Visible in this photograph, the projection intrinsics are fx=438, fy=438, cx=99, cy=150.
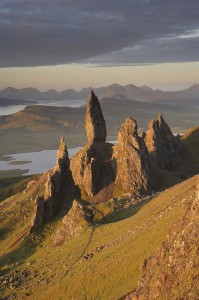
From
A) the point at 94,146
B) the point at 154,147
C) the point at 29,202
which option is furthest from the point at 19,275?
the point at 154,147

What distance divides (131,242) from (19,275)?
2310 centimetres

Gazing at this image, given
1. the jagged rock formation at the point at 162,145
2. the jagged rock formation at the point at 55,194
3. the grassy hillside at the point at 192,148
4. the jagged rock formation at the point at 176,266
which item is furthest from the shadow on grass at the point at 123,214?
the grassy hillside at the point at 192,148

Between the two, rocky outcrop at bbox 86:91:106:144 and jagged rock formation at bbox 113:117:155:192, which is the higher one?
rocky outcrop at bbox 86:91:106:144

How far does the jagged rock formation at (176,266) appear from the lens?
121 feet

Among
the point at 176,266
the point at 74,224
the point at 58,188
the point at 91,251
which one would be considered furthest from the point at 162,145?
the point at 176,266

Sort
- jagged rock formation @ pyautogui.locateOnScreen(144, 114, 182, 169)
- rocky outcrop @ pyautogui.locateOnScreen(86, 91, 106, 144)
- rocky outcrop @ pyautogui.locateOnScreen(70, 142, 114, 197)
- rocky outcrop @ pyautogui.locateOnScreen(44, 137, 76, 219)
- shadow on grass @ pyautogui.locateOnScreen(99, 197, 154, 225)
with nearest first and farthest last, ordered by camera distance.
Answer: shadow on grass @ pyautogui.locateOnScreen(99, 197, 154, 225)
rocky outcrop @ pyautogui.locateOnScreen(44, 137, 76, 219)
rocky outcrop @ pyautogui.locateOnScreen(70, 142, 114, 197)
rocky outcrop @ pyautogui.locateOnScreen(86, 91, 106, 144)
jagged rock formation @ pyautogui.locateOnScreen(144, 114, 182, 169)

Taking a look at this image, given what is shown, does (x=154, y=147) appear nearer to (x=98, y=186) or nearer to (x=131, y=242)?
(x=98, y=186)

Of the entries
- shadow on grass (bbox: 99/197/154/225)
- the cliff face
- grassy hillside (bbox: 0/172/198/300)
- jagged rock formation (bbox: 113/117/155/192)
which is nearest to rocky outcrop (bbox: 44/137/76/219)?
grassy hillside (bbox: 0/172/198/300)

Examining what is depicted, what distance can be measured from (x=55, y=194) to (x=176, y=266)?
61.1 meters

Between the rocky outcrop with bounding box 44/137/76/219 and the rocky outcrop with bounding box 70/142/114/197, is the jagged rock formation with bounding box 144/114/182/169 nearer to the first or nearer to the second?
the rocky outcrop with bounding box 70/142/114/197

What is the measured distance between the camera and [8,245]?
91.8m

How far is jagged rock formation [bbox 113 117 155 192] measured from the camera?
397 ft

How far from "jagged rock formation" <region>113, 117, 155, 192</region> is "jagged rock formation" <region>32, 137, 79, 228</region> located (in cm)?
2109

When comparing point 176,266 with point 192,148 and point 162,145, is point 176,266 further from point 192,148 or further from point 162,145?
point 192,148
